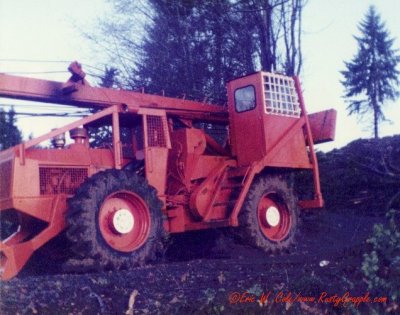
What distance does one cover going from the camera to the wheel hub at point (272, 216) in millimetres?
10406

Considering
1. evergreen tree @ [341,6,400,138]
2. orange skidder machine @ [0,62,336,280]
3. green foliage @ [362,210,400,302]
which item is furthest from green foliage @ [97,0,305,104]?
evergreen tree @ [341,6,400,138]

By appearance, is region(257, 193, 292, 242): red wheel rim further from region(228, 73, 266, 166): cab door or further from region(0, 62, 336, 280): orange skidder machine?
region(228, 73, 266, 166): cab door

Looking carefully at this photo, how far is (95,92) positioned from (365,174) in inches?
321

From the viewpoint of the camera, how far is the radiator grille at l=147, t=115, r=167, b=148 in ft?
31.6

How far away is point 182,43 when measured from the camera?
17.3 metres

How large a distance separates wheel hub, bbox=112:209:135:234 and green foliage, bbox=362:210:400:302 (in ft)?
11.6

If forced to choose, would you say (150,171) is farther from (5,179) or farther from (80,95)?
(5,179)

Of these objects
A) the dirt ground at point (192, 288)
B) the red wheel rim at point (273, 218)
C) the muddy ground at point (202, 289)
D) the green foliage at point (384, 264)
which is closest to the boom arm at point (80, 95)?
the red wheel rim at point (273, 218)

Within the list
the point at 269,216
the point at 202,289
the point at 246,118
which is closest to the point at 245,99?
the point at 246,118

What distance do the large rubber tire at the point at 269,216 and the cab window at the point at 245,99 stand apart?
52.8 inches

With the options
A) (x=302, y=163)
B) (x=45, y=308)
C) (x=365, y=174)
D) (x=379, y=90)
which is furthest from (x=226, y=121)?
(x=379, y=90)

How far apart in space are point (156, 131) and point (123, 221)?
203 centimetres

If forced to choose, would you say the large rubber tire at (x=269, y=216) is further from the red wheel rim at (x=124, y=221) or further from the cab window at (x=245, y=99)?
the red wheel rim at (x=124, y=221)

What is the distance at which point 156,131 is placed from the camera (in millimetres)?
9695
